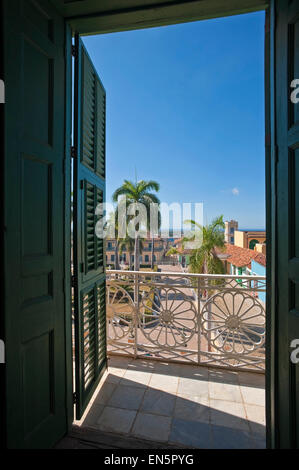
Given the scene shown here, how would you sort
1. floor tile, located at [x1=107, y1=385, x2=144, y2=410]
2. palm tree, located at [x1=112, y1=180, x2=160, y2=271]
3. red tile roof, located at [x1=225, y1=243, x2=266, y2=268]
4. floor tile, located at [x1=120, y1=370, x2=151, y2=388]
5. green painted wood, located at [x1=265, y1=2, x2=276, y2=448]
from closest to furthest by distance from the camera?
green painted wood, located at [x1=265, y1=2, x2=276, y2=448] → floor tile, located at [x1=107, y1=385, x2=144, y2=410] → floor tile, located at [x1=120, y1=370, x2=151, y2=388] → red tile roof, located at [x1=225, y1=243, x2=266, y2=268] → palm tree, located at [x1=112, y1=180, x2=160, y2=271]

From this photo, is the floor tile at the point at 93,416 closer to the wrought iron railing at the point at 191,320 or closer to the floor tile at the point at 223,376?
the wrought iron railing at the point at 191,320

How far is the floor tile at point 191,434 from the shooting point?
54.3 inches

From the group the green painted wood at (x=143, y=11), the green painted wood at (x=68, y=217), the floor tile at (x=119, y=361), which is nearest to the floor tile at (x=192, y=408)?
the floor tile at (x=119, y=361)

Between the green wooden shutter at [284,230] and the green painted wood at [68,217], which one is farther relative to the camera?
the green painted wood at [68,217]

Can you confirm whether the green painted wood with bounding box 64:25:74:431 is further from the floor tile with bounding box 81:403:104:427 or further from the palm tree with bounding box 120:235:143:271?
the palm tree with bounding box 120:235:143:271

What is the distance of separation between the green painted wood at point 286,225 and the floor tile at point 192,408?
61 cm

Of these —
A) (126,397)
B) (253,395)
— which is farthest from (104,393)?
(253,395)

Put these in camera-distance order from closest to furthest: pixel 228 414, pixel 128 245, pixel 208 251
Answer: pixel 228 414 → pixel 208 251 → pixel 128 245

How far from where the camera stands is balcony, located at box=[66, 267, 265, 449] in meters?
1.43

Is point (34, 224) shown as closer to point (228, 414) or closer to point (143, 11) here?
point (143, 11)

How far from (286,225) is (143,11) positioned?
160 centimetres

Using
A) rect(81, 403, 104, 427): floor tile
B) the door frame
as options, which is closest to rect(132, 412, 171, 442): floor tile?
rect(81, 403, 104, 427): floor tile

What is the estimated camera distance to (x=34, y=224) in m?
1.14
